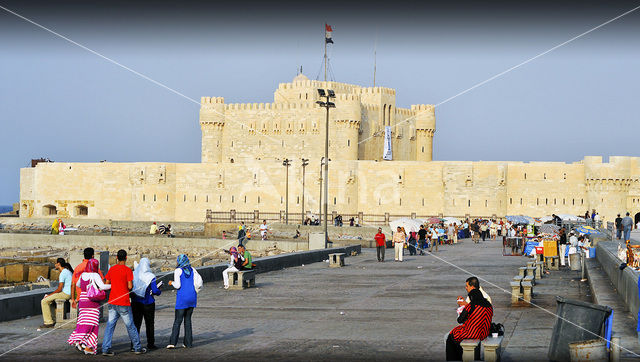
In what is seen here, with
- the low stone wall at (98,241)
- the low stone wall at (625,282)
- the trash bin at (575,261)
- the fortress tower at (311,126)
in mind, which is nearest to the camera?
the low stone wall at (625,282)

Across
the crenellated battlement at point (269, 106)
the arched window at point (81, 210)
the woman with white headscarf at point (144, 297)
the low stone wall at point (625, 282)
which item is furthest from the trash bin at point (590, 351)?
the arched window at point (81, 210)

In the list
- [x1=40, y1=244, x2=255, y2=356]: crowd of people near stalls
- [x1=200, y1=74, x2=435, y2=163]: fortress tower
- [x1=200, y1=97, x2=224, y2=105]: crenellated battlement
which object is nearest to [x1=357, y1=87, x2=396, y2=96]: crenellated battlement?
[x1=200, y1=74, x2=435, y2=163]: fortress tower

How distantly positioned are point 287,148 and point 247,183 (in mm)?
8739

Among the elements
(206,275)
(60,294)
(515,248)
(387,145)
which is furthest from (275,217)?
(60,294)

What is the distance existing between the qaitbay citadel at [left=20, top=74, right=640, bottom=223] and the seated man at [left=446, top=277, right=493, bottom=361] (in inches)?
1832

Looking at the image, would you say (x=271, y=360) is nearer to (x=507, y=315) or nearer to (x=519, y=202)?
(x=507, y=315)

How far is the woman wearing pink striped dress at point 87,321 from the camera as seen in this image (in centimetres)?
988

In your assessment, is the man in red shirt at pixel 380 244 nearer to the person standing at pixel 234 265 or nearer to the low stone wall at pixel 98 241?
the person standing at pixel 234 265

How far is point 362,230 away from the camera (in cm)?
4516

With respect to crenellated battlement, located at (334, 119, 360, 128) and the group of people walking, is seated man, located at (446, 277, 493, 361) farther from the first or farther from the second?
crenellated battlement, located at (334, 119, 360, 128)

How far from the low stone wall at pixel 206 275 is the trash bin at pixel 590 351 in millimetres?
8385

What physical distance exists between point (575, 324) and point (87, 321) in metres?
5.64

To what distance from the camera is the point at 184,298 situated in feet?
34.2

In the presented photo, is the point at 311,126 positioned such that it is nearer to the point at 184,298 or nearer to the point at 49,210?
the point at 49,210
